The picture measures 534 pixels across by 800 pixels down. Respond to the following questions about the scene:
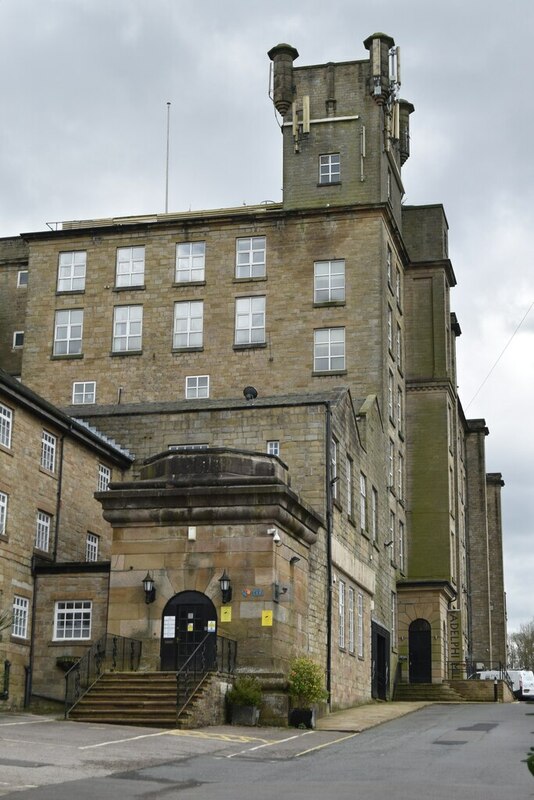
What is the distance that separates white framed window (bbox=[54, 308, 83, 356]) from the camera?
54.3 m

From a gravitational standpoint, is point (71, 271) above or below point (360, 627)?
above

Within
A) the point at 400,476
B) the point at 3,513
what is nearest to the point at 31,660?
the point at 3,513

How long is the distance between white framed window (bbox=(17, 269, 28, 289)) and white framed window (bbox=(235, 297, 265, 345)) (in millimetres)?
12853

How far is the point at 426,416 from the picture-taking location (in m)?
61.0

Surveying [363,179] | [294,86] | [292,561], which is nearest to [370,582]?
[292,561]

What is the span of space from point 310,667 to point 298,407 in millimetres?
9448

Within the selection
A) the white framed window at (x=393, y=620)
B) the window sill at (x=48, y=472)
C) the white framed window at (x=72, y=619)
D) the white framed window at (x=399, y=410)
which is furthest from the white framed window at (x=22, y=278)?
the white framed window at (x=72, y=619)

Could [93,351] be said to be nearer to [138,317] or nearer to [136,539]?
[138,317]

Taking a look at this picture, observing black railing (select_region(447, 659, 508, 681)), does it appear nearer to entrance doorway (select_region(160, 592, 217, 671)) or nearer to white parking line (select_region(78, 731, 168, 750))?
entrance doorway (select_region(160, 592, 217, 671))

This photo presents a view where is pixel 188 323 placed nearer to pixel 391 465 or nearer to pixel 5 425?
pixel 391 465

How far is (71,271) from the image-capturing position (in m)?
55.7

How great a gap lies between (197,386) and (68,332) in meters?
6.86

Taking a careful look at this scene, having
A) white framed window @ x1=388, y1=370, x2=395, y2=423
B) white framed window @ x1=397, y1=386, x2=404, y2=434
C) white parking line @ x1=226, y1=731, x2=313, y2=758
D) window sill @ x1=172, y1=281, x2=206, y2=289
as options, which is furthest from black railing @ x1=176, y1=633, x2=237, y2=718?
white framed window @ x1=397, y1=386, x2=404, y2=434

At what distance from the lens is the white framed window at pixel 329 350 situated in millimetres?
51625
